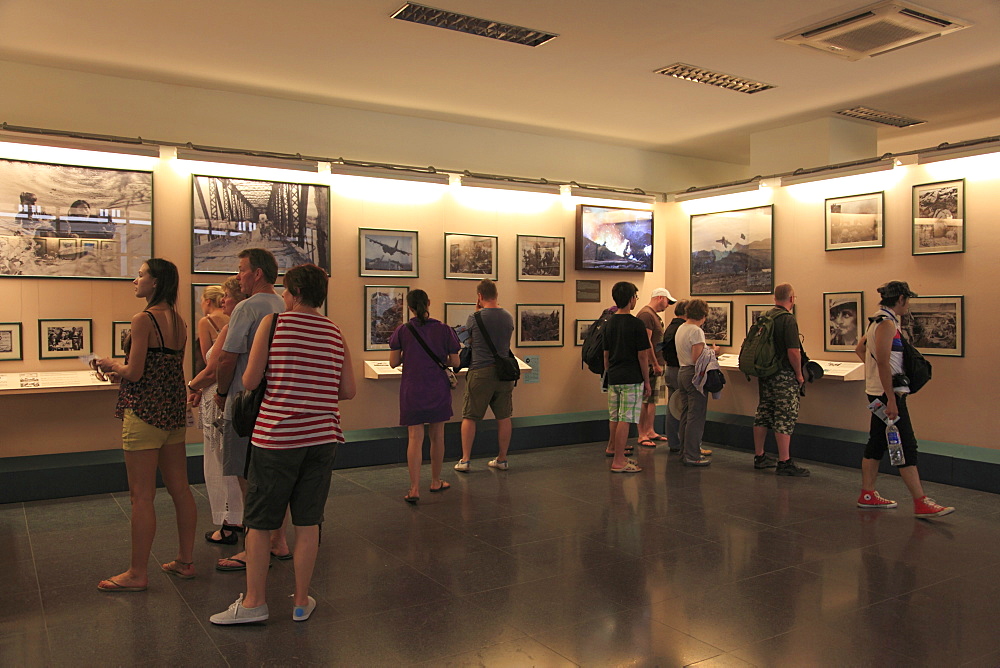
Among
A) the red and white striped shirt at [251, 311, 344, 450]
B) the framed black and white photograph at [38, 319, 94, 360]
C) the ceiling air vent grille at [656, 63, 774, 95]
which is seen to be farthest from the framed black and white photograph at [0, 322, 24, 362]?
the ceiling air vent grille at [656, 63, 774, 95]

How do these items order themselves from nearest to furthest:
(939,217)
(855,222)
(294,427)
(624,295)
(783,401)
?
(294,427) → (624,295) → (783,401) → (939,217) → (855,222)

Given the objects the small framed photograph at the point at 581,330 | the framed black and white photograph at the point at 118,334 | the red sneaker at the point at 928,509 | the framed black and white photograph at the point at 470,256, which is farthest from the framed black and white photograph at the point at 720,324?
the framed black and white photograph at the point at 118,334

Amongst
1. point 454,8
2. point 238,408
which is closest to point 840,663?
point 238,408

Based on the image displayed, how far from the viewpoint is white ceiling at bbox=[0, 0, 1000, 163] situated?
630cm

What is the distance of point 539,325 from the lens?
1062 cm

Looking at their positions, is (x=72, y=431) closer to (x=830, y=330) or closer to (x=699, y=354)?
(x=699, y=354)

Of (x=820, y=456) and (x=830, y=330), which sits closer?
(x=820, y=456)

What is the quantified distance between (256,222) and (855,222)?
689cm

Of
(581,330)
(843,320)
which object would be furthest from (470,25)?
(843,320)

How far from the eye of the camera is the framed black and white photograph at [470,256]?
9.89 m

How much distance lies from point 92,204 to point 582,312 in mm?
6217

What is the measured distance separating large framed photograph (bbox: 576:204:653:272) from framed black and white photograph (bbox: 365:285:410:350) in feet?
9.03

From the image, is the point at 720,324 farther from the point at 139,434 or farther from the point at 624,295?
the point at 139,434

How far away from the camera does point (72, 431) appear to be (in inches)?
305
